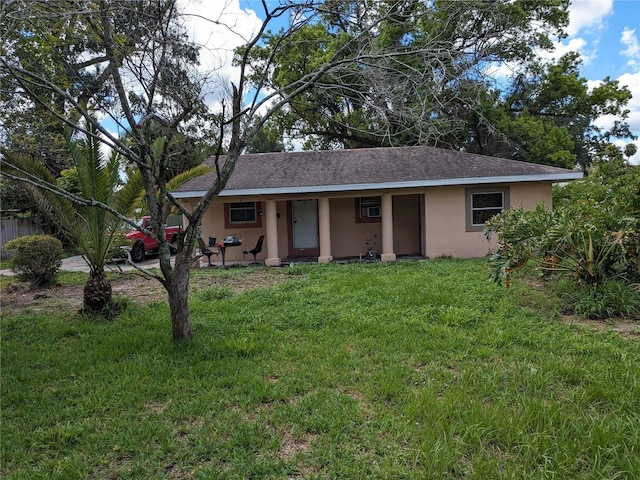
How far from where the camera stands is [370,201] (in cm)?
1377

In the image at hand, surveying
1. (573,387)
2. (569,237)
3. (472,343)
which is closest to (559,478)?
(573,387)

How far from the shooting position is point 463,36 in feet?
16.8

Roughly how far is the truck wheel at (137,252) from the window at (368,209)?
8.16 metres

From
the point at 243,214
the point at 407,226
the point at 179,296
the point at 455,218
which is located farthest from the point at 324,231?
the point at 179,296

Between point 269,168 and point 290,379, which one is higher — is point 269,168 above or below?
above

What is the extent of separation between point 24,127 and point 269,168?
7.33 metres

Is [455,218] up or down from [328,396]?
up

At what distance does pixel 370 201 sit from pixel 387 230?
1594 millimetres

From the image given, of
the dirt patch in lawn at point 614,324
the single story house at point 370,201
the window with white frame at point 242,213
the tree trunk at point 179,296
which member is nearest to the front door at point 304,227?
the single story house at point 370,201

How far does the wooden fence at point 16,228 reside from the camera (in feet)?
55.5

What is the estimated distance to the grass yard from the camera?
2.76 metres

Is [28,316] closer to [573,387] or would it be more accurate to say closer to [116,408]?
[116,408]

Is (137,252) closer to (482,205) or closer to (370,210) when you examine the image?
(370,210)

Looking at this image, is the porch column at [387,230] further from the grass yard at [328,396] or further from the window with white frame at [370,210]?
the grass yard at [328,396]
